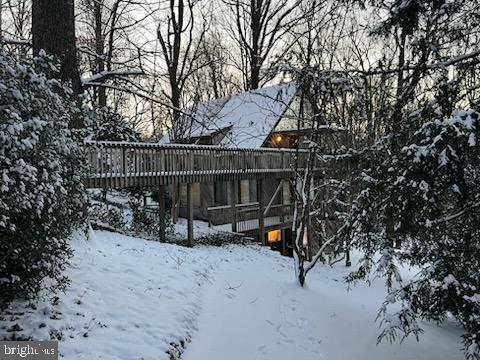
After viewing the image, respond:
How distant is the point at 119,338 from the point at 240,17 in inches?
1031

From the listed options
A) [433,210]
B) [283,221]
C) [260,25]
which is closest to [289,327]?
[433,210]

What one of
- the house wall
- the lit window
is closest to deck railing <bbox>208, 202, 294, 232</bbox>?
the lit window

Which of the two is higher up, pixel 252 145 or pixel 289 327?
pixel 252 145

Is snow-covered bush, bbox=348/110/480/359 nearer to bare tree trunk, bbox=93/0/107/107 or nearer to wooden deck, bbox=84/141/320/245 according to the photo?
wooden deck, bbox=84/141/320/245

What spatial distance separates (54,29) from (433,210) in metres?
7.06

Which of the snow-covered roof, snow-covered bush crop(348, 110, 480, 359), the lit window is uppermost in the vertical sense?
the snow-covered roof

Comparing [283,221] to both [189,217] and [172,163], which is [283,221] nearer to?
[189,217]

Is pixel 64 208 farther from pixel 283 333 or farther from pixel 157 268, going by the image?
pixel 283 333

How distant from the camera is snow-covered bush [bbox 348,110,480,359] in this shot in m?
3.72

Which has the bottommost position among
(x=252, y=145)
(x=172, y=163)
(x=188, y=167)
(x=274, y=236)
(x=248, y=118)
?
(x=274, y=236)

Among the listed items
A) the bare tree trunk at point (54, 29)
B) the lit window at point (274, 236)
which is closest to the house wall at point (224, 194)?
the lit window at point (274, 236)

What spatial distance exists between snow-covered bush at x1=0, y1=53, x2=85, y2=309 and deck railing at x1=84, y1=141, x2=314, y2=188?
341cm

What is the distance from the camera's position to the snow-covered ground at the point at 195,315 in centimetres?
443

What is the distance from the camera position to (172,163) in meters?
12.0
